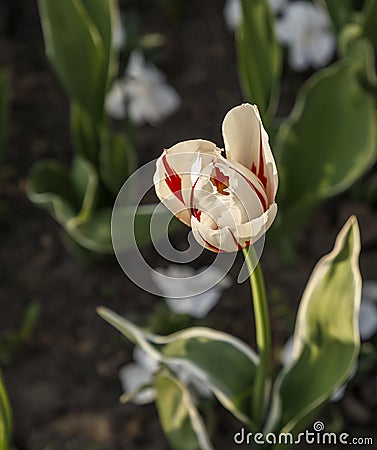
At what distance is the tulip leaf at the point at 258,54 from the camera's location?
1275 millimetres

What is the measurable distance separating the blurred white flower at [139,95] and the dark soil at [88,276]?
0.57 ft

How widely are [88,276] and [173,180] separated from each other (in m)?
0.92

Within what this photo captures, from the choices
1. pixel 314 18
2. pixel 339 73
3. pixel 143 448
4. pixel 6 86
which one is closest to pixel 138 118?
pixel 6 86

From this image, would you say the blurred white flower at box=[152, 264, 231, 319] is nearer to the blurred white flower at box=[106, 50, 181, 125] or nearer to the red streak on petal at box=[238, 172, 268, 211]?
the blurred white flower at box=[106, 50, 181, 125]

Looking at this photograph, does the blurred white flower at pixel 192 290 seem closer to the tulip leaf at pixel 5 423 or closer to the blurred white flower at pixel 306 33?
the tulip leaf at pixel 5 423

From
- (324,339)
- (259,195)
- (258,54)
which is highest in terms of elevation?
(259,195)

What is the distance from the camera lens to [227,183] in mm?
741

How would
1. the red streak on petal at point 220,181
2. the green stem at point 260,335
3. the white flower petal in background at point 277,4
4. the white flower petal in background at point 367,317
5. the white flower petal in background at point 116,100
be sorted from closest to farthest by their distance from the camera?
the red streak on petal at point 220,181, the green stem at point 260,335, the white flower petal in background at point 367,317, the white flower petal in background at point 116,100, the white flower petal in background at point 277,4

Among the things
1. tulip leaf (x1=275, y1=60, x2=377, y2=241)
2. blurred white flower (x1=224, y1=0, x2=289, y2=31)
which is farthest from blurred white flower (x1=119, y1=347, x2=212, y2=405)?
blurred white flower (x1=224, y1=0, x2=289, y2=31)

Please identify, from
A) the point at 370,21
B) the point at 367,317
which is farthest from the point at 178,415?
the point at 370,21

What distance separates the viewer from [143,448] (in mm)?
1417

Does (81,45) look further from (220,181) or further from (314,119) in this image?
(220,181)

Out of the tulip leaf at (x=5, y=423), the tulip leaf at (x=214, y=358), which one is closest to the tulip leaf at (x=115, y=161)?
the tulip leaf at (x=214, y=358)

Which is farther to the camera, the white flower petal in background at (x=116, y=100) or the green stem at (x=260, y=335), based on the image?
the white flower petal in background at (x=116, y=100)
